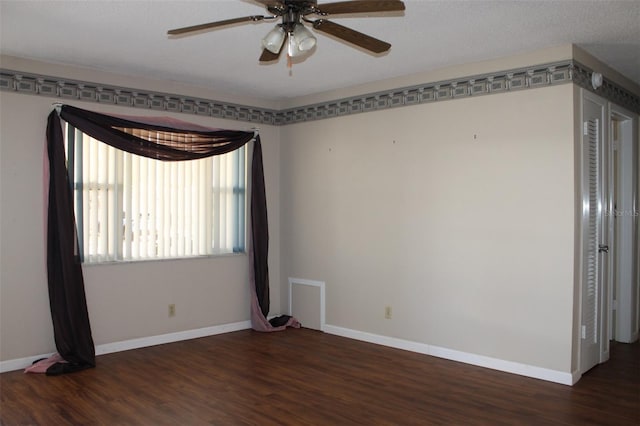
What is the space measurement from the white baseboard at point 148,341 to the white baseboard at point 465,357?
1.12 metres

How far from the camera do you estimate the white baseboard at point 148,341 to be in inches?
174

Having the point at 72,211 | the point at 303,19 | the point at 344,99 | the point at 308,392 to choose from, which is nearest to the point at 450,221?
the point at 344,99

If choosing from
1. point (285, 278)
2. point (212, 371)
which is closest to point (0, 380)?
point (212, 371)

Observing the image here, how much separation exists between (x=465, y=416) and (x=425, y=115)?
274 centimetres

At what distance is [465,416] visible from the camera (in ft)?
11.3

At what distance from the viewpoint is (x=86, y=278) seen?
15.8ft

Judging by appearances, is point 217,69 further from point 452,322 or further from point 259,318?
point 452,322

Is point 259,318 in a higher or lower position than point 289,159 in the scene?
lower

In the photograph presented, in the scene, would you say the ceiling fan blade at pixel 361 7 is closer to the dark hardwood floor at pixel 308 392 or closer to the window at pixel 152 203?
the dark hardwood floor at pixel 308 392

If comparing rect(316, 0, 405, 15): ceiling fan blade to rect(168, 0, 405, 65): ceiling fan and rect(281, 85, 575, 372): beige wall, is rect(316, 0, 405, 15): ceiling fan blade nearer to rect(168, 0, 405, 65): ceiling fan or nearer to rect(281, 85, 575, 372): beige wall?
rect(168, 0, 405, 65): ceiling fan

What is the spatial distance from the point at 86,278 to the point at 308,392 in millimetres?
2385

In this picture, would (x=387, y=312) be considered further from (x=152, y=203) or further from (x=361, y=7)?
(x=361, y=7)

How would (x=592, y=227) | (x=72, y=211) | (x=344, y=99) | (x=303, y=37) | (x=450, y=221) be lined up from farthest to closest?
(x=344, y=99), (x=450, y=221), (x=72, y=211), (x=592, y=227), (x=303, y=37)

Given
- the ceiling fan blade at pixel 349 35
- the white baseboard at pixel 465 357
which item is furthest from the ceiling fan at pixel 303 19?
the white baseboard at pixel 465 357
